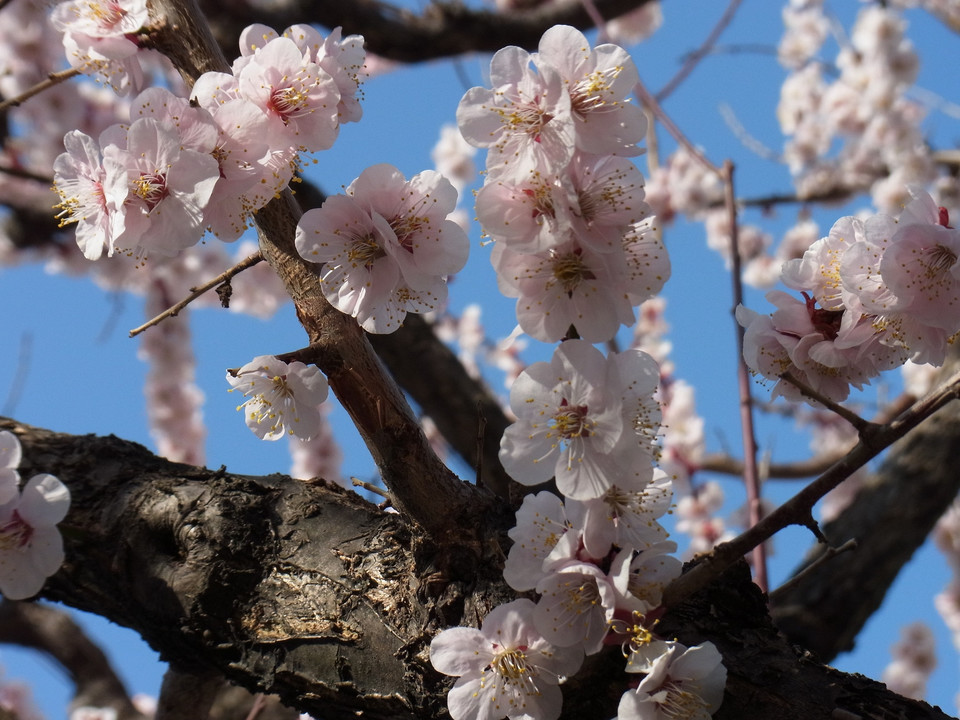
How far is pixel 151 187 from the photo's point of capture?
1.08 metres

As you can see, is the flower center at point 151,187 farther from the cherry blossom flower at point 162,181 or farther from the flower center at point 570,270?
the flower center at point 570,270

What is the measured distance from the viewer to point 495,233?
38.0 inches

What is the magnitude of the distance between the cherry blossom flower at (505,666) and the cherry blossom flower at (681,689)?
0.09 m

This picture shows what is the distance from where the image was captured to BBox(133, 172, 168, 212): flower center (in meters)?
1.08

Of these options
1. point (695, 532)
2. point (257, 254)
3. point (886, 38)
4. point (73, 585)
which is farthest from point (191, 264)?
point (886, 38)

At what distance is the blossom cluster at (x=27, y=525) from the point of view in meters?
1.41

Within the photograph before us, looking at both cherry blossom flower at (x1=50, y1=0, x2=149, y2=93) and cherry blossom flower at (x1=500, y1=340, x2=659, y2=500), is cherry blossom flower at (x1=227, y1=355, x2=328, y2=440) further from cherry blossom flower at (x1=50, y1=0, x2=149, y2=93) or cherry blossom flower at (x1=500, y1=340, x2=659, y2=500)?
cherry blossom flower at (x1=50, y1=0, x2=149, y2=93)

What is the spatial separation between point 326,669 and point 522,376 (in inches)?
21.6

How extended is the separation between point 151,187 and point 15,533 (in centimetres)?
73

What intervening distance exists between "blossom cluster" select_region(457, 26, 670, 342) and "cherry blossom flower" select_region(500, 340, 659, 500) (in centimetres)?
5

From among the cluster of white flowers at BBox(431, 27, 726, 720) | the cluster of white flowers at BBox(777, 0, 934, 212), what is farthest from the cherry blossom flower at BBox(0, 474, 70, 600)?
the cluster of white flowers at BBox(777, 0, 934, 212)

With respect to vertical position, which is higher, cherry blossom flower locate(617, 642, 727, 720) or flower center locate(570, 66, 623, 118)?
flower center locate(570, 66, 623, 118)

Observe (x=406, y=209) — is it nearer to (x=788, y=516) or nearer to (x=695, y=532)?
(x=788, y=516)

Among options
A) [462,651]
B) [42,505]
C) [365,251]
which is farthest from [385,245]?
[42,505]
